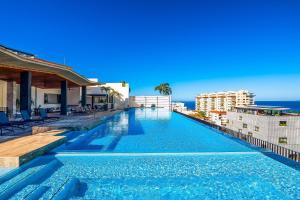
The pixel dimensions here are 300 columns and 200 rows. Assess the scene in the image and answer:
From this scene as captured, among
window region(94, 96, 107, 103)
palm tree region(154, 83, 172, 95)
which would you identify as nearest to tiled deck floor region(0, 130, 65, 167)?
window region(94, 96, 107, 103)

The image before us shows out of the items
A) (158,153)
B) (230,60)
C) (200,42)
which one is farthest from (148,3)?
(230,60)

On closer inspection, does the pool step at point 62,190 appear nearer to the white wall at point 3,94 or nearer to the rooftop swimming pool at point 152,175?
the rooftop swimming pool at point 152,175

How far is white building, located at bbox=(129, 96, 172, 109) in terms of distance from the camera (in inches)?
1320

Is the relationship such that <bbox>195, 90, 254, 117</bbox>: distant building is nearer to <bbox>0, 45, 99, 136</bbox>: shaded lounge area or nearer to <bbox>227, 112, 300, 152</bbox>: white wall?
A: <bbox>227, 112, 300, 152</bbox>: white wall

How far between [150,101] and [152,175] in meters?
28.8

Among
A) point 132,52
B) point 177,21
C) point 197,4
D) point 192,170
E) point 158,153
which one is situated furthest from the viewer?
point 132,52

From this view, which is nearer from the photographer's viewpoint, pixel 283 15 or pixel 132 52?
pixel 283 15

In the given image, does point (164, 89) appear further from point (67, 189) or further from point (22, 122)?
point (67, 189)

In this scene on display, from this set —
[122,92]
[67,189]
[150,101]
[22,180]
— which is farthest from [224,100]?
[22,180]

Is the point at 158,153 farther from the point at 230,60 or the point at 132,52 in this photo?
the point at 230,60

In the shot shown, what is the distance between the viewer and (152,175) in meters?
5.18

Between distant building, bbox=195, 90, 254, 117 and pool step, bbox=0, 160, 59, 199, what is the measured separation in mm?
69019

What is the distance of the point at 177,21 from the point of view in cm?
2723

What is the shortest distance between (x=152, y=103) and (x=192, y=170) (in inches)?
1125
